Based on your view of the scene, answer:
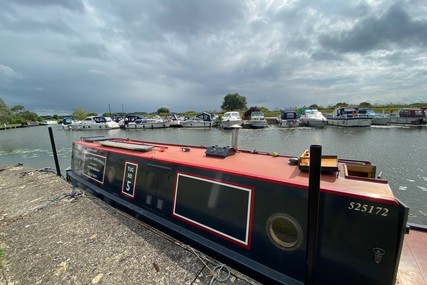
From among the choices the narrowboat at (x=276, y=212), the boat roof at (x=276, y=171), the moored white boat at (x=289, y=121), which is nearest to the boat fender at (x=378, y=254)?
the narrowboat at (x=276, y=212)

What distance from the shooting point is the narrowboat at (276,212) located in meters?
1.85

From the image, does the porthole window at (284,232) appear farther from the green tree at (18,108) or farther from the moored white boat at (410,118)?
the green tree at (18,108)

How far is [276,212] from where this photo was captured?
2363mm

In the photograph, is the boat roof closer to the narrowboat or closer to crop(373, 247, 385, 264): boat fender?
the narrowboat

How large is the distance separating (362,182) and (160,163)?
118 inches

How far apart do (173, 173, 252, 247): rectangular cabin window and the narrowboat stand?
0.01 m

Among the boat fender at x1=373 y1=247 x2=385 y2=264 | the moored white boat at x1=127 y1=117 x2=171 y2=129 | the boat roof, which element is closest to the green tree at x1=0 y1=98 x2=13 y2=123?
the moored white boat at x1=127 y1=117 x2=171 y2=129

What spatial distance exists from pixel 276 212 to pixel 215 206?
90 centimetres

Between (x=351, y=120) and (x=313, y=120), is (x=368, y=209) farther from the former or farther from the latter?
(x=351, y=120)

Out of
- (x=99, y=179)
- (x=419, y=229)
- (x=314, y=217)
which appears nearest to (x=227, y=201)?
(x=314, y=217)

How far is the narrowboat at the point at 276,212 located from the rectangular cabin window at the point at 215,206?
14 millimetres

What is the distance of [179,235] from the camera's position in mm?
3322

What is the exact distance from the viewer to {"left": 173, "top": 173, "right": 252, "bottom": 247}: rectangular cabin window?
2639 mm

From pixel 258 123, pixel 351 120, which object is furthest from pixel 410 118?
pixel 258 123
